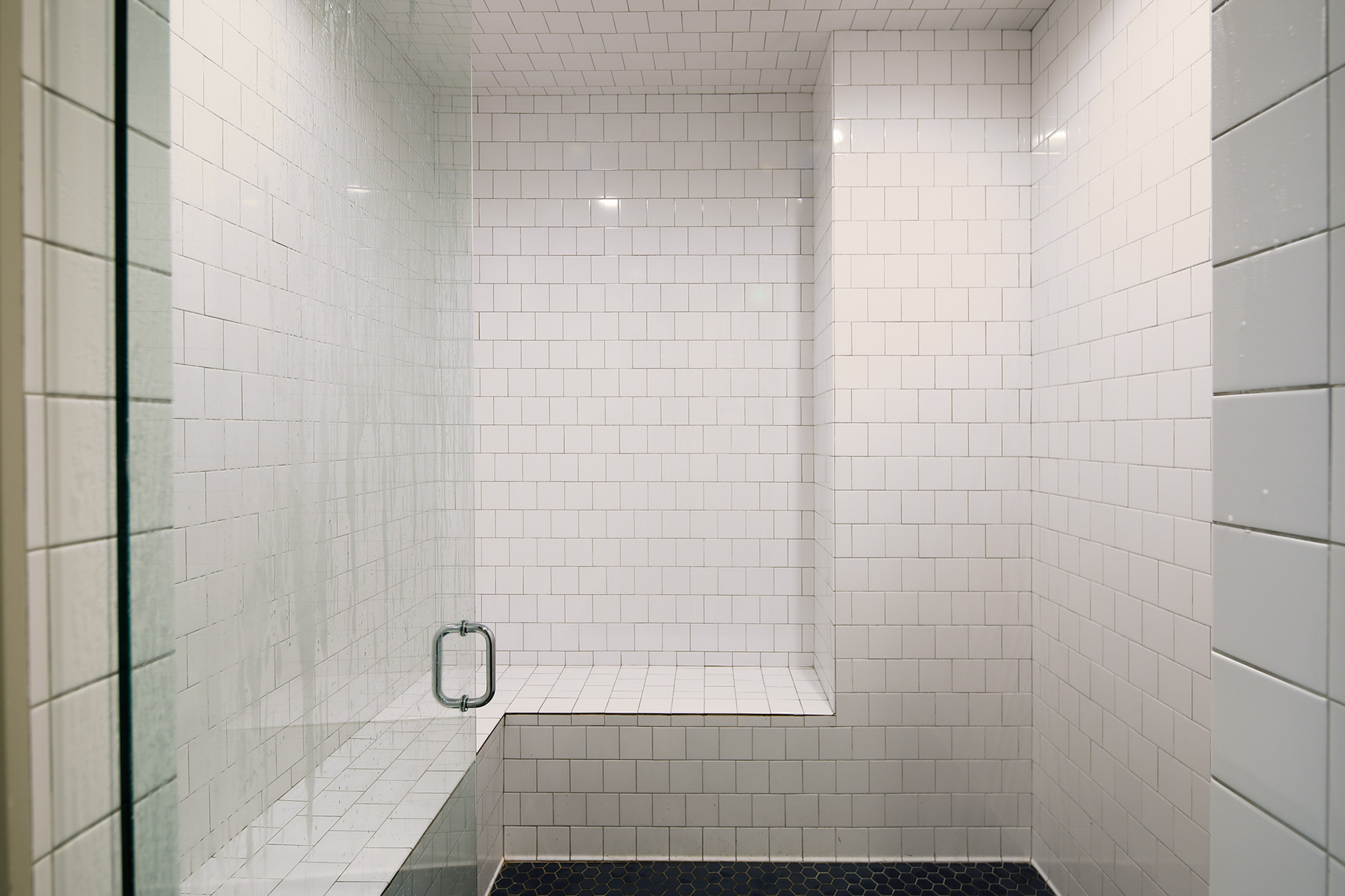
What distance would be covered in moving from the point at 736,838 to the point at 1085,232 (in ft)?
7.04

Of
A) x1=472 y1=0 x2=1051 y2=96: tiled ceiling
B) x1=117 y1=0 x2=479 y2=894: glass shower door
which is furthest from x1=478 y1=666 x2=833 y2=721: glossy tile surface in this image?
x1=472 y1=0 x2=1051 y2=96: tiled ceiling

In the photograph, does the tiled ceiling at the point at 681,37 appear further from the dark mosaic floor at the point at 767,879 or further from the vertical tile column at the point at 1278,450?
the dark mosaic floor at the point at 767,879

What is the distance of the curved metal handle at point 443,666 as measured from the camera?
121 cm

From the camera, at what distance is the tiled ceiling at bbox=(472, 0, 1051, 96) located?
2342mm

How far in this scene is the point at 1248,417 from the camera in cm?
64

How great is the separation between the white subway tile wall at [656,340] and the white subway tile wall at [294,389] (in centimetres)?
175

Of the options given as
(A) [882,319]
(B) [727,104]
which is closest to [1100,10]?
(A) [882,319]

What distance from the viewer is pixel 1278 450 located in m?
0.61

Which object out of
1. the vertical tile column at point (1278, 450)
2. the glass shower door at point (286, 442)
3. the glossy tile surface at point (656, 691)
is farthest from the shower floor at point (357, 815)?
the glossy tile surface at point (656, 691)

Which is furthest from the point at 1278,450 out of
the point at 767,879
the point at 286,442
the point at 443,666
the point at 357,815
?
the point at 767,879

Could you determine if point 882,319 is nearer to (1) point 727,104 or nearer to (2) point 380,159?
(1) point 727,104

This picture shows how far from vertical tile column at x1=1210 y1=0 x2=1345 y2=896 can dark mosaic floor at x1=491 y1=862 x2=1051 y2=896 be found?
76.1 inches

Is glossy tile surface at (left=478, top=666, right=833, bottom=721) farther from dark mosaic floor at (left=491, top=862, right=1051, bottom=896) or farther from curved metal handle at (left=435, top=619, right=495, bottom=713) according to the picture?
curved metal handle at (left=435, top=619, right=495, bottom=713)

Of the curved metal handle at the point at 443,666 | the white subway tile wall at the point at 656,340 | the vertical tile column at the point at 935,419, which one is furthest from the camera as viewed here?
the white subway tile wall at the point at 656,340
